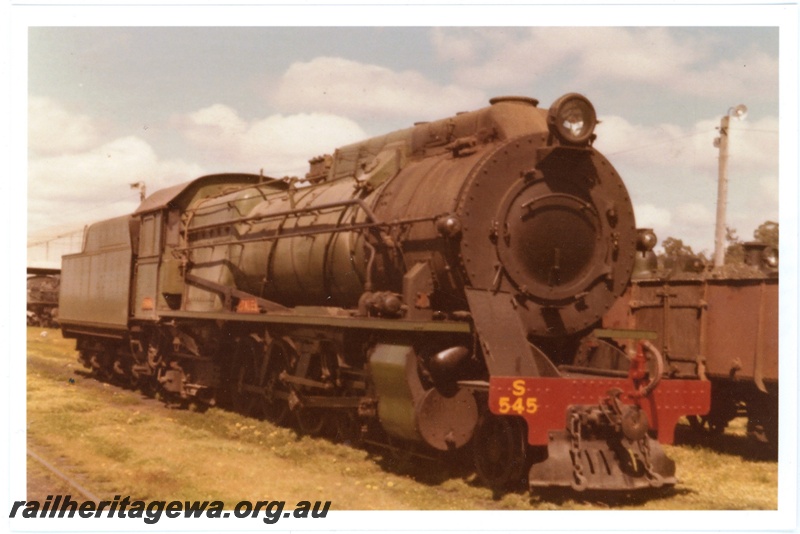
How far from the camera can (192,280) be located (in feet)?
48.9

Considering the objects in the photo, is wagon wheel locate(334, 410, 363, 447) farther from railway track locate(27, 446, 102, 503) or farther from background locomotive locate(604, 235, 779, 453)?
background locomotive locate(604, 235, 779, 453)

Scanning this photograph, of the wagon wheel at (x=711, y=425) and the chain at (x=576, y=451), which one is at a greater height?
the chain at (x=576, y=451)

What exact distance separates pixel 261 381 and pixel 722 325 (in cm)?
685

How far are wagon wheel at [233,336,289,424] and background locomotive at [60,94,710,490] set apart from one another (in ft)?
0.17

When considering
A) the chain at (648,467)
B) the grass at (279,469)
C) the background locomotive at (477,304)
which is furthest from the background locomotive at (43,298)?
the chain at (648,467)

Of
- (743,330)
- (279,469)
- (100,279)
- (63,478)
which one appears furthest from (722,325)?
(100,279)

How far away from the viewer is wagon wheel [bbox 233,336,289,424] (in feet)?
41.8

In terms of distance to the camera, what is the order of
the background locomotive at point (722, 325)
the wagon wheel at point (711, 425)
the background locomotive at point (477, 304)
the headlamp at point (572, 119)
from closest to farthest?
the background locomotive at point (477, 304) → the headlamp at point (572, 119) → the background locomotive at point (722, 325) → the wagon wheel at point (711, 425)

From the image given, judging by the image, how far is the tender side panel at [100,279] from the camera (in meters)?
16.9

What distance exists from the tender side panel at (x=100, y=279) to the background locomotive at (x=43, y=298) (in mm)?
20432

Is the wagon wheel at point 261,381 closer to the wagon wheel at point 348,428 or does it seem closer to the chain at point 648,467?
the wagon wheel at point 348,428

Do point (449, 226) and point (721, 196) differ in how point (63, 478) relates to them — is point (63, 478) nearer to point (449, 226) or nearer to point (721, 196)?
point (449, 226)
